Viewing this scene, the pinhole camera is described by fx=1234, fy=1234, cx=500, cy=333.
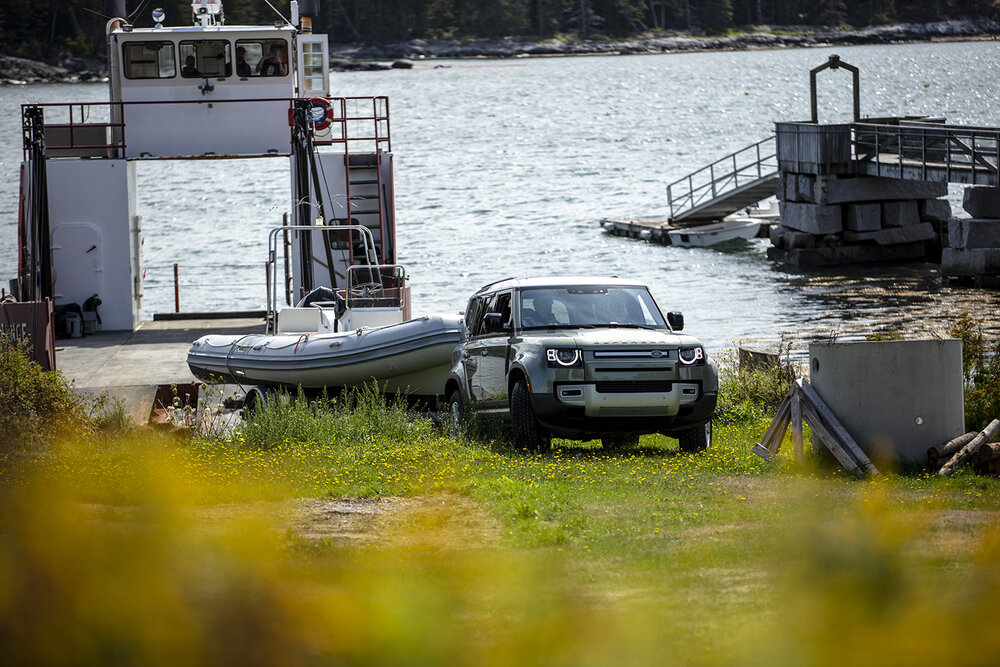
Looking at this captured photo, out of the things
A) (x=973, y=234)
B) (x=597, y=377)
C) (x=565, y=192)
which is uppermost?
(x=565, y=192)

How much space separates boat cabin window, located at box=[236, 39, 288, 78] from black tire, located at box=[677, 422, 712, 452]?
50.2ft

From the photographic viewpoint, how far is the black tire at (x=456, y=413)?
40.0ft

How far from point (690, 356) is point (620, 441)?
1.41 meters

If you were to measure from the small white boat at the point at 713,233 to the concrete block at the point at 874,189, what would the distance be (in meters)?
8.10

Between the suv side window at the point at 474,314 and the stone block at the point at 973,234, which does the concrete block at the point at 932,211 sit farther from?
the suv side window at the point at 474,314

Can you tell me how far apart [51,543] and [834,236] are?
37232mm

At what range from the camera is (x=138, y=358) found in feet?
63.4

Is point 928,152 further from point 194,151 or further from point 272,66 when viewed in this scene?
point 194,151

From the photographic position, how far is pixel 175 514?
Result: 2455 millimetres

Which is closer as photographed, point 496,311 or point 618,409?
point 618,409

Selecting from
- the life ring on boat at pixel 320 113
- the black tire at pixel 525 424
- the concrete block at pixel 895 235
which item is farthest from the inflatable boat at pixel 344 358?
the concrete block at pixel 895 235

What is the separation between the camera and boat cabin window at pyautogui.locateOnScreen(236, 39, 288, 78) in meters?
24.0

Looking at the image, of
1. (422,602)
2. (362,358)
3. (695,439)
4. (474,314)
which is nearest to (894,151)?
(362,358)

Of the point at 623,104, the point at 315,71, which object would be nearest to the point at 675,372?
the point at 315,71
